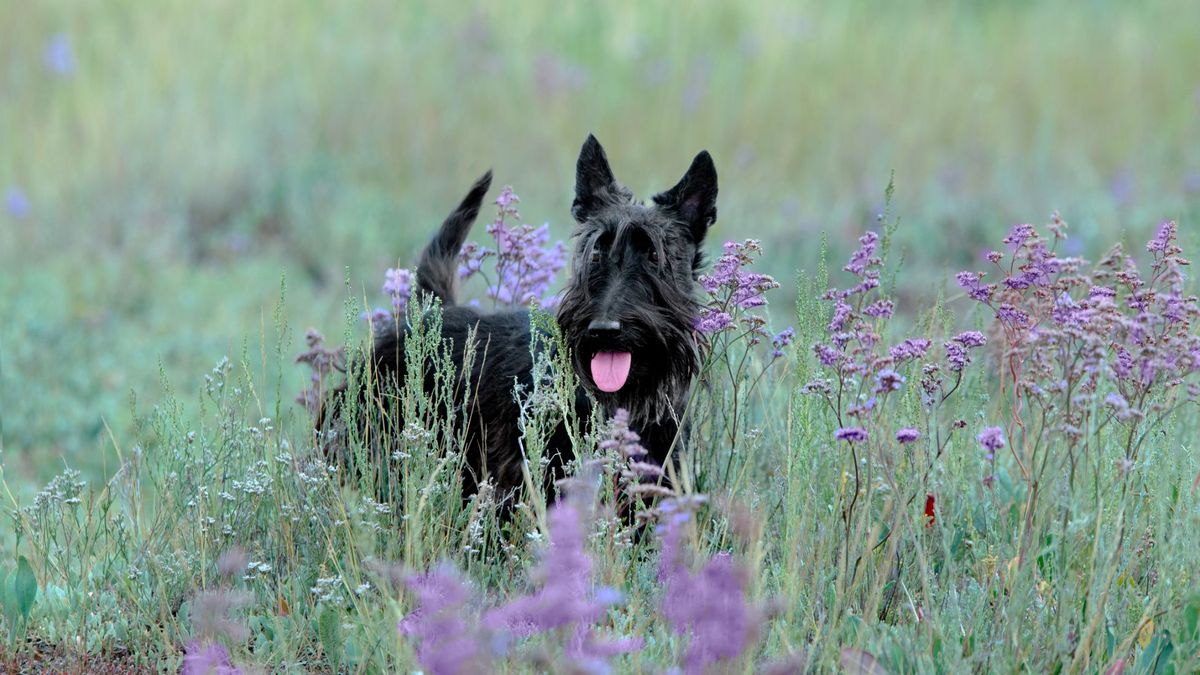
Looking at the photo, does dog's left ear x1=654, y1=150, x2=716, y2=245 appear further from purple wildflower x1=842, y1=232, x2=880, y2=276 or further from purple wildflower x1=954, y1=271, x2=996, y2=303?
purple wildflower x1=954, y1=271, x2=996, y2=303

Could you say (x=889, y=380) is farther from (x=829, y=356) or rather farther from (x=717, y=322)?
(x=717, y=322)

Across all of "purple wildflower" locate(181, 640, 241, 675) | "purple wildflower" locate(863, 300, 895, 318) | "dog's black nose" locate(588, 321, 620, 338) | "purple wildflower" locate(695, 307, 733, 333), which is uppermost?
"purple wildflower" locate(863, 300, 895, 318)

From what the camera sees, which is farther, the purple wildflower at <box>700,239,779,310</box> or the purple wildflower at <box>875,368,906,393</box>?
the purple wildflower at <box>700,239,779,310</box>

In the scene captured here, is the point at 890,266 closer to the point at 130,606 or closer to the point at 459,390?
the point at 459,390

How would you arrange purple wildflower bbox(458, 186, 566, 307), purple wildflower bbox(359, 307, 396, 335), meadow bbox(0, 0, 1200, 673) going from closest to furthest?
meadow bbox(0, 0, 1200, 673) → purple wildflower bbox(458, 186, 566, 307) → purple wildflower bbox(359, 307, 396, 335)

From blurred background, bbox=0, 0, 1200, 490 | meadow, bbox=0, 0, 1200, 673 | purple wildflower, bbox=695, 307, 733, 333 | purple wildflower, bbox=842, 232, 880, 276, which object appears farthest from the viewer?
blurred background, bbox=0, 0, 1200, 490

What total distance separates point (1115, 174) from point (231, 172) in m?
7.44

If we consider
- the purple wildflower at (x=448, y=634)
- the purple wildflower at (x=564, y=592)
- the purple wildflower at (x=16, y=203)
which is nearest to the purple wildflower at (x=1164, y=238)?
the purple wildflower at (x=564, y=592)

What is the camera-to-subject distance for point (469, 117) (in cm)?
1248

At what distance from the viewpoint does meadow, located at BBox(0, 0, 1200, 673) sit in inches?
140

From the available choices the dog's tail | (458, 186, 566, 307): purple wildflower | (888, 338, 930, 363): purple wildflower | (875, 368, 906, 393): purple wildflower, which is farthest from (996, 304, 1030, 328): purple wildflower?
the dog's tail

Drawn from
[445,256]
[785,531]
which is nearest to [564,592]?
[785,531]

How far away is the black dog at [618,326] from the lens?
4.65 metres

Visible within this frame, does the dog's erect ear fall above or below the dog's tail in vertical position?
above
